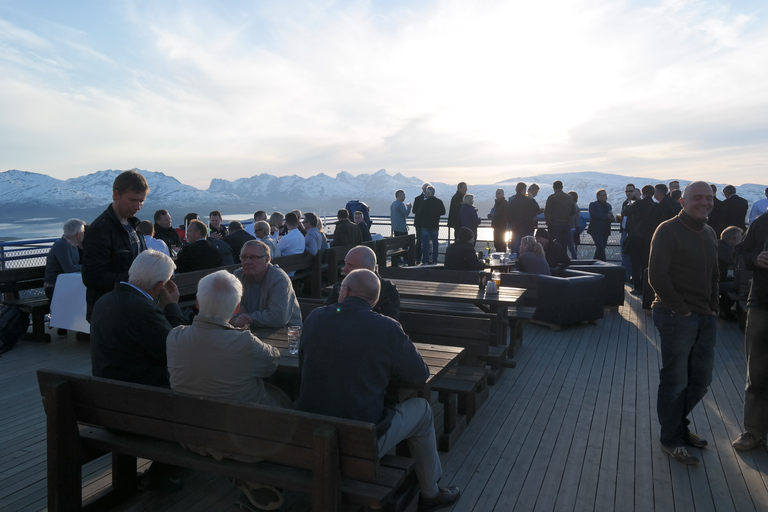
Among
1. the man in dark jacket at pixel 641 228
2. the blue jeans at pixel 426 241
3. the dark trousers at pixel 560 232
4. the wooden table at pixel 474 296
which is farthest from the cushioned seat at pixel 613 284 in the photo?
the blue jeans at pixel 426 241

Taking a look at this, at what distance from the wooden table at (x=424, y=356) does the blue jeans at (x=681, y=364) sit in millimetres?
1320

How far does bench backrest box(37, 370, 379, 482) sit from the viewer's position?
2.03 meters

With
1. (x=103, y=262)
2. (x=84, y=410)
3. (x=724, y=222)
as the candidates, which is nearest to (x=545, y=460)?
(x=84, y=410)

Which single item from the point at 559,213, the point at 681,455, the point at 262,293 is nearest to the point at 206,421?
the point at 262,293

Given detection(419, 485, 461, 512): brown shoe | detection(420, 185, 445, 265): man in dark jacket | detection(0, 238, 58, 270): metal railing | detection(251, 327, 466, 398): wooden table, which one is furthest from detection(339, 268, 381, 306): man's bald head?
detection(420, 185, 445, 265): man in dark jacket

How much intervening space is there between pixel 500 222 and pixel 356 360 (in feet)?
30.7

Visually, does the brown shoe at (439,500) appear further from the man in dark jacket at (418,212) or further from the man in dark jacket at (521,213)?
the man in dark jacket at (418,212)

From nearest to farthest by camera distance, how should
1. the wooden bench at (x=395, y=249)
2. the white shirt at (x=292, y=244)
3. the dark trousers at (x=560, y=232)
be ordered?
1. the white shirt at (x=292, y=244)
2. the wooden bench at (x=395, y=249)
3. the dark trousers at (x=560, y=232)

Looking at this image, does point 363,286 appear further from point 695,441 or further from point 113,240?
point 695,441

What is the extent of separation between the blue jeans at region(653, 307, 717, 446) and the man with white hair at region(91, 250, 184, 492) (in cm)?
303

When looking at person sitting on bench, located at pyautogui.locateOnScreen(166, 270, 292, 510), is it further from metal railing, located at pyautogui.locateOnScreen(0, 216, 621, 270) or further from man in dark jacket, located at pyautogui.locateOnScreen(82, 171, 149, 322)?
metal railing, located at pyautogui.locateOnScreen(0, 216, 621, 270)

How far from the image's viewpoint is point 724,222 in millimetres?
9703

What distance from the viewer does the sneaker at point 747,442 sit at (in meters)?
3.51

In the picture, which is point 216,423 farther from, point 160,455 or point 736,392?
point 736,392
